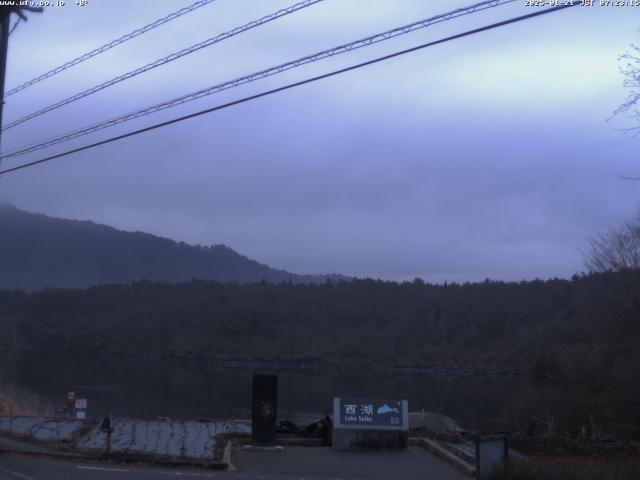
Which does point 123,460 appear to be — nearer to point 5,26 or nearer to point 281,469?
point 281,469

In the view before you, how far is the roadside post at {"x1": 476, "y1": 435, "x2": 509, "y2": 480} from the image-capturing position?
12469 millimetres

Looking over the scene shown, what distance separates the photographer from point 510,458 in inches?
504

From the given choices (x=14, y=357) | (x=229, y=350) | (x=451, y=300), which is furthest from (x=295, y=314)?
(x=14, y=357)

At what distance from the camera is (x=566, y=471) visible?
37.7 feet

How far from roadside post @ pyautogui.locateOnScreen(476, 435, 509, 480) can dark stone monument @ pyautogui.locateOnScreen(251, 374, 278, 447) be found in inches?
266

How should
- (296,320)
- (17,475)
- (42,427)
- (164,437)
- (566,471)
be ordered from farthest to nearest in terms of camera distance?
(296,320) < (42,427) < (164,437) < (17,475) < (566,471)

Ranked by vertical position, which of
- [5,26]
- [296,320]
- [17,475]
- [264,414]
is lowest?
[17,475]

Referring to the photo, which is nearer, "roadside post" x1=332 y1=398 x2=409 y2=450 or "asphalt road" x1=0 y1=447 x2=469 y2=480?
"asphalt road" x1=0 y1=447 x2=469 y2=480

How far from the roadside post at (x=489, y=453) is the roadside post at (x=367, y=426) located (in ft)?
21.4

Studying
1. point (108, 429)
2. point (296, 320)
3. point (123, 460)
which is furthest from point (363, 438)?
point (296, 320)

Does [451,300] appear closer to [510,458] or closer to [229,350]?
[229,350]

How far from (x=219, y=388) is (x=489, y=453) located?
216ft

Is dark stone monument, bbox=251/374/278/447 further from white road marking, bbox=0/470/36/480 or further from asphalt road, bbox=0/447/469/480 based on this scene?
white road marking, bbox=0/470/36/480

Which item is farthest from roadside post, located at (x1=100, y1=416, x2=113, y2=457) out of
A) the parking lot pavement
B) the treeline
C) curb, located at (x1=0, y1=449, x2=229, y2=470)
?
the treeline
